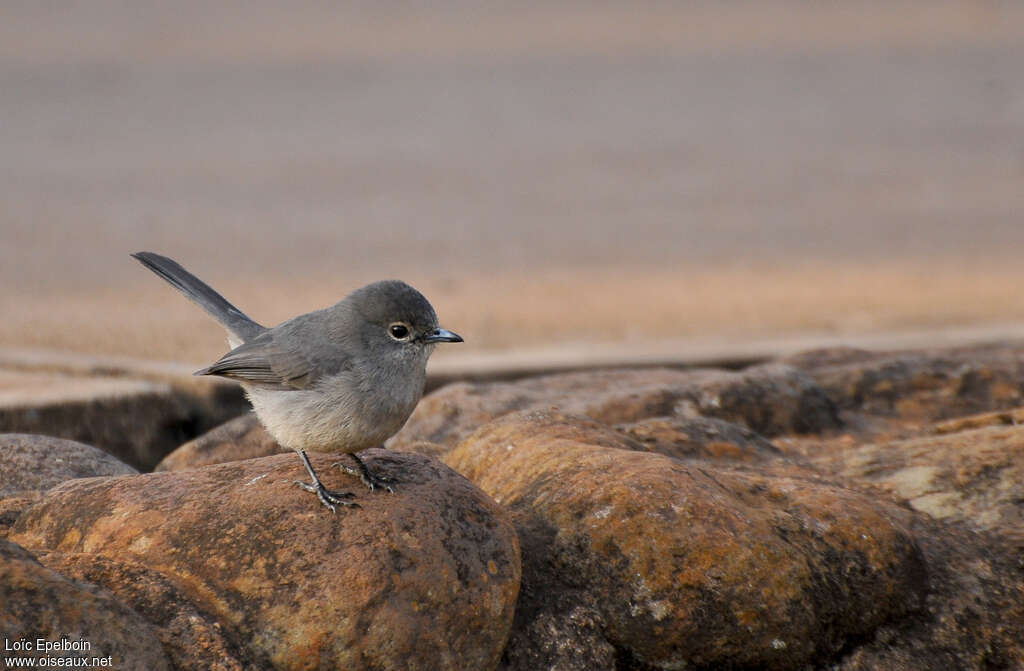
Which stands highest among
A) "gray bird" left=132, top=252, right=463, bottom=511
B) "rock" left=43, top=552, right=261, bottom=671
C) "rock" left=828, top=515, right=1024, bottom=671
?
"gray bird" left=132, top=252, right=463, bottom=511

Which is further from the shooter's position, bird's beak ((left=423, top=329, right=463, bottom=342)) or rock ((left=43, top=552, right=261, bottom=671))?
bird's beak ((left=423, top=329, right=463, bottom=342))

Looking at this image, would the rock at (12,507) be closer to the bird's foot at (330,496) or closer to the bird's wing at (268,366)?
the bird's wing at (268,366)

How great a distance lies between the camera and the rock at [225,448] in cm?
411

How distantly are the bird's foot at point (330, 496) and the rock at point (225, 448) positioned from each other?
109 cm

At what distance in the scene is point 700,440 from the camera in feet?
13.4

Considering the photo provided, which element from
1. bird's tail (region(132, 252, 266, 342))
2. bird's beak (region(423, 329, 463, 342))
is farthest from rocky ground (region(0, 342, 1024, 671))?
bird's tail (region(132, 252, 266, 342))

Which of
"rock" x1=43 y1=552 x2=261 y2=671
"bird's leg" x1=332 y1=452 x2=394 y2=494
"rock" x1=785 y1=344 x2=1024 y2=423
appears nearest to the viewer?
"rock" x1=43 y1=552 x2=261 y2=671

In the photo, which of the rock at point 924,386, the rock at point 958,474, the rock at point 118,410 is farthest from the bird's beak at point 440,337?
the rock at point 924,386

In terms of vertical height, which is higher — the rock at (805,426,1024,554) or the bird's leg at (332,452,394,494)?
the bird's leg at (332,452,394,494)

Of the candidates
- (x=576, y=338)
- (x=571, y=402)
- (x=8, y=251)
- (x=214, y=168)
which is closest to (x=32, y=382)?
(x=571, y=402)

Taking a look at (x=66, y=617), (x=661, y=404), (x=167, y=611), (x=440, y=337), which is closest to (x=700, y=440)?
(x=661, y=404)

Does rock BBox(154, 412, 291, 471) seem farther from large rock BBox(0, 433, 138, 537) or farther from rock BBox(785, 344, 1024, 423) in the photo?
rock BBox(785, 344, 1024, 423)

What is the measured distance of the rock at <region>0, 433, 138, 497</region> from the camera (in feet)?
11.5

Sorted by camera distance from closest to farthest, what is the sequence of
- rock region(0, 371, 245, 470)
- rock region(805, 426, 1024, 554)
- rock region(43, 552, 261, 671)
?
rock region(43, 552, 261, 671), rock region(805, 426, 1024, 554), rock region(0, 371, 245, 470)
